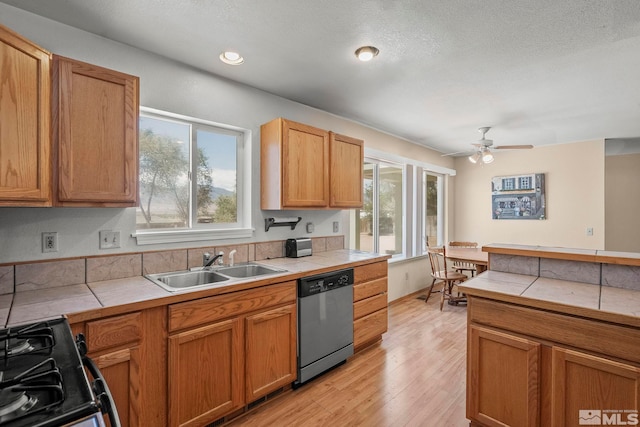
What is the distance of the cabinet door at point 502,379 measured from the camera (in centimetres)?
155

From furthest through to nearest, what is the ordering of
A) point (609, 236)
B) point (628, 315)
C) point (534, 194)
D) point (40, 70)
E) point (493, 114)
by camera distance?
1. point (534, 194)
2. point (609, 236)
3. point (493, 114)
4. point (40, 70)
5. point (628, 315)

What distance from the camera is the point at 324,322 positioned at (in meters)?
2.42

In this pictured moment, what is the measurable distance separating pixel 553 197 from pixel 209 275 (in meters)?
5.26

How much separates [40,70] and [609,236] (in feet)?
21.9

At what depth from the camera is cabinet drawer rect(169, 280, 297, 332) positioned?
1.67 metres

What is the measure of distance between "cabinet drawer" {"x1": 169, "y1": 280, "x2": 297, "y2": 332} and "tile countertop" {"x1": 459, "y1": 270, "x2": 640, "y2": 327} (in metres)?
1.17

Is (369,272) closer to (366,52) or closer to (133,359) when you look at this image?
(366,52)

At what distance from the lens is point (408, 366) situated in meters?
2.64

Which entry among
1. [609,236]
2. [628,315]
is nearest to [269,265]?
[628,315]

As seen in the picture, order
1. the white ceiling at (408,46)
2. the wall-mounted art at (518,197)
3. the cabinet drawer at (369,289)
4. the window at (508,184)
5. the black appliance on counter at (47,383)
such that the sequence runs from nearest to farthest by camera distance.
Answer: the black appliance on counter at (47,383)
the white ceiling at (408,46)
the cabinet drawer at (369,289)
the wall-mounted art at (518,197)
the window at (508,184)

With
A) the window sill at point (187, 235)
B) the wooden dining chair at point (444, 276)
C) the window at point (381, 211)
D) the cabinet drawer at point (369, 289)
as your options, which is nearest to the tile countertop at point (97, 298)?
the window sill at point (187, 235)

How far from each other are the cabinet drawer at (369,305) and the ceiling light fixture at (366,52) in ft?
6.60

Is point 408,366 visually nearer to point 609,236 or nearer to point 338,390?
point 338,390

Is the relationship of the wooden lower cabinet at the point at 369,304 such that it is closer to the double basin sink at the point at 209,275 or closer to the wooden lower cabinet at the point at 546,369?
the double basin sink at the point at 209,275
